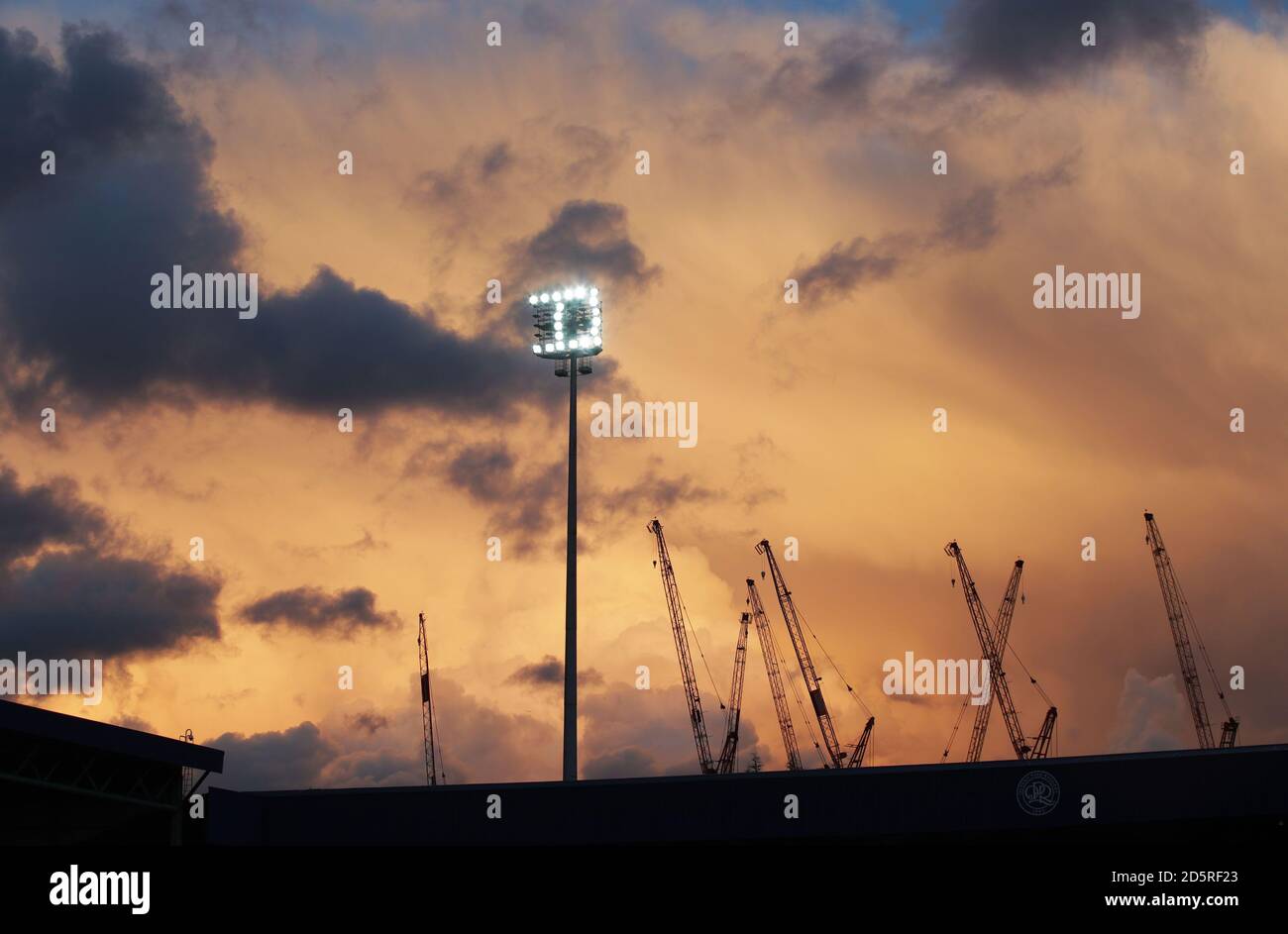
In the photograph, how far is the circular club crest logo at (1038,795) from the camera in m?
89.7

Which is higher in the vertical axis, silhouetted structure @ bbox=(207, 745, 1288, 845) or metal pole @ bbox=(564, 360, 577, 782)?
metal pole @ bbox=(564, 360, 577, 782)

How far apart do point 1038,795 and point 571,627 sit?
99.6ft

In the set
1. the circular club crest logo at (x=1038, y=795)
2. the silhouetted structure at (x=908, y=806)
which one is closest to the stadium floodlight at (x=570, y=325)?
A: the silhouetted structure at (x=908, y=806)

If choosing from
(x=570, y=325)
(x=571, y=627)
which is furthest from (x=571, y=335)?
(x=571, y=627)

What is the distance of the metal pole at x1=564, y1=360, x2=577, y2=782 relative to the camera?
290 ft

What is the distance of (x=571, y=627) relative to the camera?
8900 cm

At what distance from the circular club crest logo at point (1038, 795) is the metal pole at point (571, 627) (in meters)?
27.3

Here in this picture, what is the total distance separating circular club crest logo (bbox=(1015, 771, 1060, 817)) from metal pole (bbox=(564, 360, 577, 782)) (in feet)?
89.7

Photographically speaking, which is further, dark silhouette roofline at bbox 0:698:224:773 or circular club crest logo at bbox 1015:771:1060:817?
circular club crest logo at bbox 1015:771:1060:817

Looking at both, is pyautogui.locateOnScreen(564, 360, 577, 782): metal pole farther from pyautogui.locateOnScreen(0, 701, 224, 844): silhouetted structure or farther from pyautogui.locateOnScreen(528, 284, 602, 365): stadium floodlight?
pyautogui.locateOnScreen(0, 701, 224, 844): silhouetted structure

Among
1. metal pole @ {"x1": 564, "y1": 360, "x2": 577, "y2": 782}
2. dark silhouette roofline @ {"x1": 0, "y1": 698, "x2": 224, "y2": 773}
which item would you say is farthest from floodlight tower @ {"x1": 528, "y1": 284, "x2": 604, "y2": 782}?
dark silhouette roofline @ {"x1": 0, "y1": 698, "x2": 224, "y2": 773}

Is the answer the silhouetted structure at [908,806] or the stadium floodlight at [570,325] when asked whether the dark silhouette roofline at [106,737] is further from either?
the stadium floodlight at [570,325]

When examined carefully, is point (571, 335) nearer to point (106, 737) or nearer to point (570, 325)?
point (570, 325)
